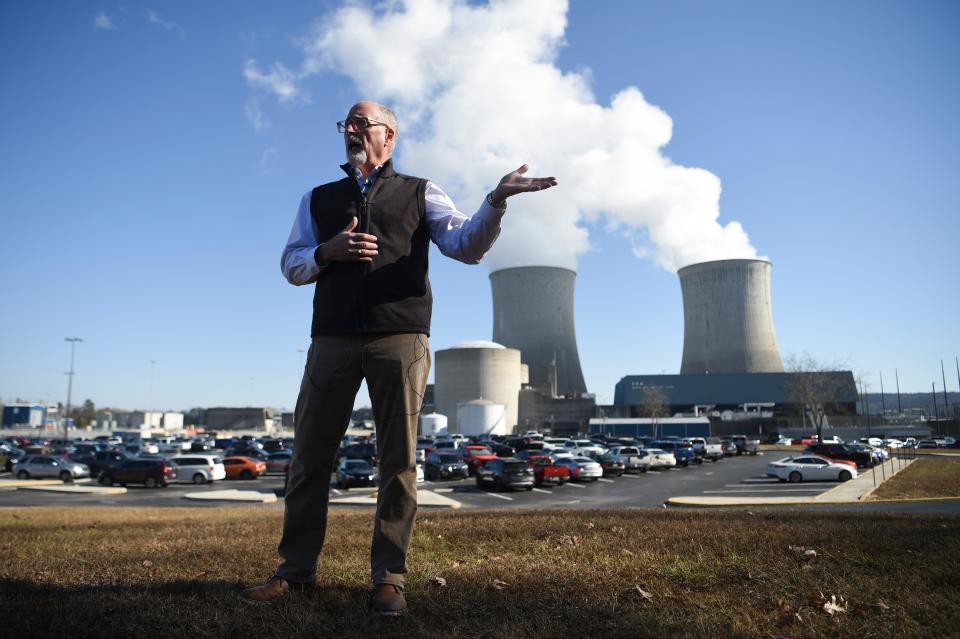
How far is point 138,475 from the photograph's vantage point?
1037 inches

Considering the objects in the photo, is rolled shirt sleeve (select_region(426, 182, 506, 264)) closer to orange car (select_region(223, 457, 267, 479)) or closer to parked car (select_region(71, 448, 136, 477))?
orange car (select_region(223, 457, 267, 479))

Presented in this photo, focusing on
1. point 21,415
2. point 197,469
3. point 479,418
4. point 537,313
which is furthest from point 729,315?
point 21,415

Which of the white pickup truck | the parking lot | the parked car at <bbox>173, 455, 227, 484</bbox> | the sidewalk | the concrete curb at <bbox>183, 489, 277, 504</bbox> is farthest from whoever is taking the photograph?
the white pickup truck

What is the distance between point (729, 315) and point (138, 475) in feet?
155

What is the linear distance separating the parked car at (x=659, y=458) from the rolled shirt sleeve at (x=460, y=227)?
3059 cm

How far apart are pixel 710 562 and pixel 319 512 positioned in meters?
1.89

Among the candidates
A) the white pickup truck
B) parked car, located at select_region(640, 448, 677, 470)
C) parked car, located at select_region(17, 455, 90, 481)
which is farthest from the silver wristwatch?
the white pickup truck

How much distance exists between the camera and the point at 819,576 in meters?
2.93

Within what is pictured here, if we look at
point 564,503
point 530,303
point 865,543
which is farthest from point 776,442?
point 865,543

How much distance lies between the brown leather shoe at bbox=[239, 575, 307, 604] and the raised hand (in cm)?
135

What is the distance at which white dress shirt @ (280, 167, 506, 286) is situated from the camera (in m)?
2.91

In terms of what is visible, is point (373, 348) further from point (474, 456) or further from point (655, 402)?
point (655, 402)

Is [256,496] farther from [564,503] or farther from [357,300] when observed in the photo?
[357,300]

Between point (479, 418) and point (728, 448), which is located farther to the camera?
point (479, 418)
